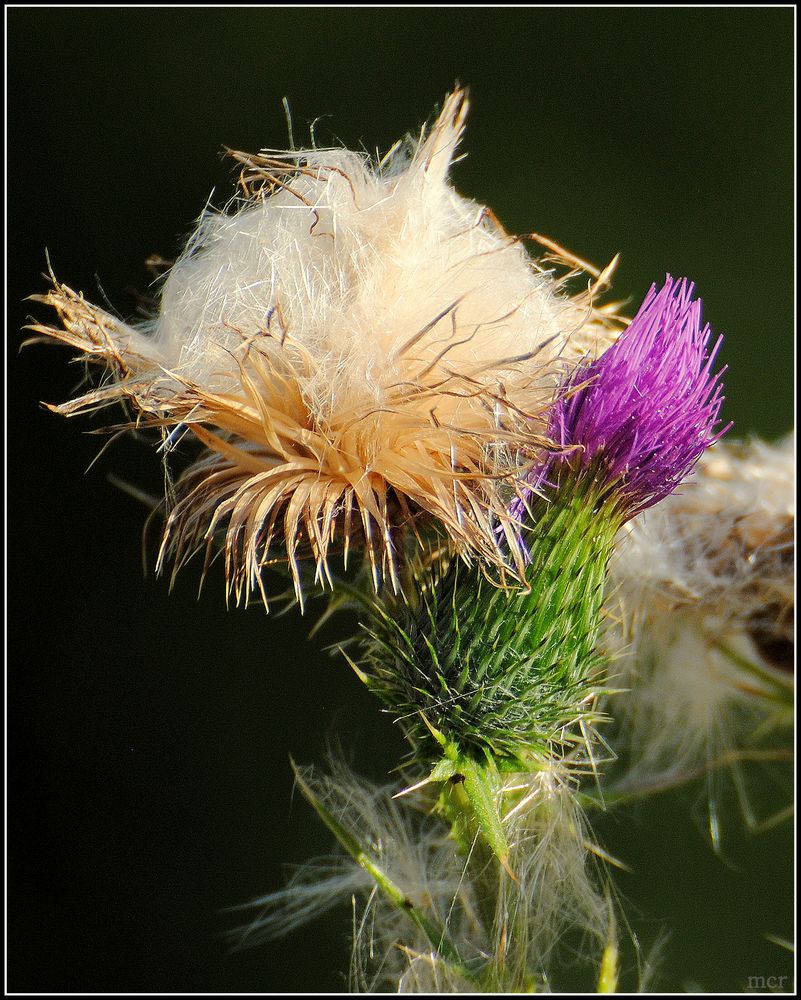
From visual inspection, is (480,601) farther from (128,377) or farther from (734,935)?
(734,935)

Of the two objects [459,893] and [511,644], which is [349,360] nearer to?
[511,644]

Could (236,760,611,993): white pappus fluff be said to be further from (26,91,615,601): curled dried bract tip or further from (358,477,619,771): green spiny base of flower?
(26,91,615,601): curled dried bract tip

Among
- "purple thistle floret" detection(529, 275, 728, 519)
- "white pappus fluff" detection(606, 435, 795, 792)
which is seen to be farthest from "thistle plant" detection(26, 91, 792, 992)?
"white pappus fluff" detection(606, 435, 795, 792)

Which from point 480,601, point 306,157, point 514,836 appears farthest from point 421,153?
point 514,836

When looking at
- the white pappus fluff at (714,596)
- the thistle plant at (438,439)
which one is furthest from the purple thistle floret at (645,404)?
the white pappus fluff at (714,596)

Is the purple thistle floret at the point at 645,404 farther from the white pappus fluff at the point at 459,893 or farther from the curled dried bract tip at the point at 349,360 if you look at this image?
the white pappus fluff at the point at 459,893

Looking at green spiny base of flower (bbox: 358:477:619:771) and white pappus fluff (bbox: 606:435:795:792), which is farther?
white pappus fluff (bbox: 606:435:795:792)
